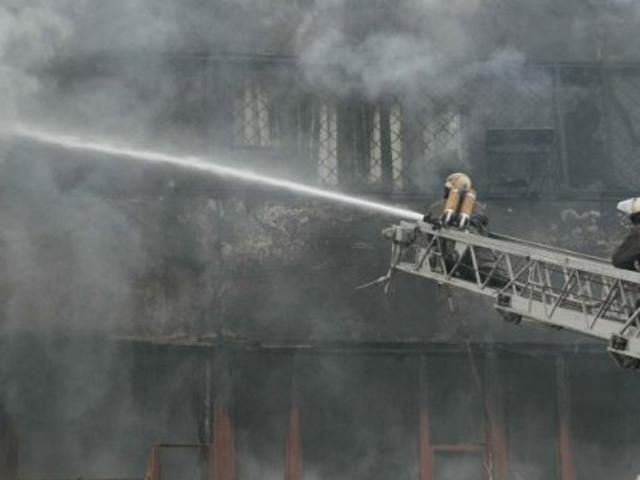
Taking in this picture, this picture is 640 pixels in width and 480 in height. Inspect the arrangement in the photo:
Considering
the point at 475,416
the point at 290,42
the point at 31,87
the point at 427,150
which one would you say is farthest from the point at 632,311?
the point at 31,87

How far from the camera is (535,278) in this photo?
960 cm

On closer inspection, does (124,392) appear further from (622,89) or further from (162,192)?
(622,89)

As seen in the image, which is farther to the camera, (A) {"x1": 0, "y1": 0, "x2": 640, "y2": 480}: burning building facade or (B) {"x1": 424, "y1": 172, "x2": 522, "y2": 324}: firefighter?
(A) {"x1": 0, "y1": 0, "x2": 640, "y2": 480}: burning building facade

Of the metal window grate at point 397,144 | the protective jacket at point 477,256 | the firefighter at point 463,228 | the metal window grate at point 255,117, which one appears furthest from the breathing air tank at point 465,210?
the metal window grate at point 255,117

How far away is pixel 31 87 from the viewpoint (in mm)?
12141

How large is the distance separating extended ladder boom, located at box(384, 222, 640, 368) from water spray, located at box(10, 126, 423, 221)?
9.74ft

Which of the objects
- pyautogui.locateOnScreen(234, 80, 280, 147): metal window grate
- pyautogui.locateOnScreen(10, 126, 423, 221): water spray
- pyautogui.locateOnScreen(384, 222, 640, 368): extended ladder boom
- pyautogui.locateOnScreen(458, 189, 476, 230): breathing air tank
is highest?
pyautogui.locateOnScreen(234, 80, 280, 147): metal window grate

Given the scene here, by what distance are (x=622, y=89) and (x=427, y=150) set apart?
87.5 inches

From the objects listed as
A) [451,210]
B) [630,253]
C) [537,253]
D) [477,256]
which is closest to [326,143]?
[451,210]

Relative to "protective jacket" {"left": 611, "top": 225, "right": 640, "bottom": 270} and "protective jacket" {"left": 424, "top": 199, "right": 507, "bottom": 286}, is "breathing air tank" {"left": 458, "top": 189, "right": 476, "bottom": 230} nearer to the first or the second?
"protective jacket" {"left": 424, "top": 199, "right": 507, "bottom": 286}

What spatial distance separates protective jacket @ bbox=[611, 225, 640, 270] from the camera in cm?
799

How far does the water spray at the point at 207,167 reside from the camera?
40.0ft

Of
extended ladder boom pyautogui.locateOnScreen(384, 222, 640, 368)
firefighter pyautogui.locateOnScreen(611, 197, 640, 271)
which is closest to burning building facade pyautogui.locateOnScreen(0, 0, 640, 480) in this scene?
extended ladder boom pyautogui.locateOnScreen(384, 222, 640, 368)

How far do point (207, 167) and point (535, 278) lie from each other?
413 centimetres
